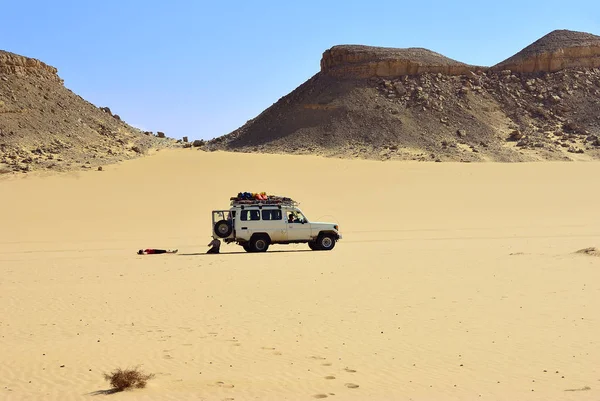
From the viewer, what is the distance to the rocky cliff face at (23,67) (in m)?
55.3

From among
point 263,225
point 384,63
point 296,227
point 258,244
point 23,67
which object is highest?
point 384,63

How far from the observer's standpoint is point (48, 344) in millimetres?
10617

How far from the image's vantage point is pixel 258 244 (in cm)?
2359

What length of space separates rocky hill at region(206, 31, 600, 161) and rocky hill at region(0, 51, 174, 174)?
12.6 m

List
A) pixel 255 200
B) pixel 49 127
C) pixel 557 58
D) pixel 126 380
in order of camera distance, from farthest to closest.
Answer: pixel 557 58 < pixel 49 127 < pixel 255 200 < pixel 126 380

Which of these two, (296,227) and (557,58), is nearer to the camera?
(296,227)

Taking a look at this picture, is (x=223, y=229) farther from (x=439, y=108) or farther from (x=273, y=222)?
(x=439, y=108)

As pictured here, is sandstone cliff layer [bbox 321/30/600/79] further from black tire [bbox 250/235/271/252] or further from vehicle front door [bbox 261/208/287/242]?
black tire [bbox 250/235/271/252]

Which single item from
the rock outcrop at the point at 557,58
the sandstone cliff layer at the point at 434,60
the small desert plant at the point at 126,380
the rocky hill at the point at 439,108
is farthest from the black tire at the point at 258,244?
the rock outcrop at the point at 557,58

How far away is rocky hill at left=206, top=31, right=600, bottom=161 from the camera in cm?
6028

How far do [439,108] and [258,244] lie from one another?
45.8m

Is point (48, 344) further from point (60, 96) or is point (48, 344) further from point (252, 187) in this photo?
point (60, 96)

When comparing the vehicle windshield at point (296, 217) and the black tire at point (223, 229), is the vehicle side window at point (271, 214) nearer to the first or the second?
the vehicle windshield at point (296, 217)

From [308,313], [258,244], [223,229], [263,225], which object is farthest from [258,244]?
[308,313]
